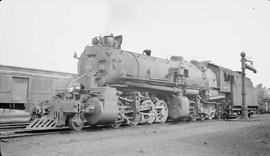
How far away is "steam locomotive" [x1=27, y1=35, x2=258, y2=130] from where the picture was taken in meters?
10.5

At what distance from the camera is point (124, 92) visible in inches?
501

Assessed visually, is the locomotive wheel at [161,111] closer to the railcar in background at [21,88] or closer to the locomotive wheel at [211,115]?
the locomotive wheel at [211,115]

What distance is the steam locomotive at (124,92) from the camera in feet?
34.4

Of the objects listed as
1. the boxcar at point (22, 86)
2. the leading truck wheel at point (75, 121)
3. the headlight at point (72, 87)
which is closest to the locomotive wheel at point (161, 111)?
the headlight at point (72, 87)

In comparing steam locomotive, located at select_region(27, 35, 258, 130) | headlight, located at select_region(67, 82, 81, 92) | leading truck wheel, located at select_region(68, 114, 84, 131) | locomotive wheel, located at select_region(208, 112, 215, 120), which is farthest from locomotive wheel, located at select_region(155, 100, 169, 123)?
locomotive wheel, located at select_region(208, 112, 215, 120)

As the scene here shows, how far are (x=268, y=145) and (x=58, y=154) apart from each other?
519cm

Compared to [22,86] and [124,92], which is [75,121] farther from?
[22,86]

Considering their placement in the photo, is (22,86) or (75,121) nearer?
(75,121)

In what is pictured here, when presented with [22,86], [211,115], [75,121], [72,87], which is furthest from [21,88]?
[211,115]

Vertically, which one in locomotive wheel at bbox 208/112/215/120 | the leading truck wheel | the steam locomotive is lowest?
locomotive wheel at bbox 208/112/215/120

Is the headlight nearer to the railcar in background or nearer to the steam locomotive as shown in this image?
the steam locomotive

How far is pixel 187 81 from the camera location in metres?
16.0

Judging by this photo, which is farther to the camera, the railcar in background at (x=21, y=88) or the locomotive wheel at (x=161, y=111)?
the railcar in background at (x=21, y=88)

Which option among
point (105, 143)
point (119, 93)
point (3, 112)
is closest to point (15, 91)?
point (3, 112)
